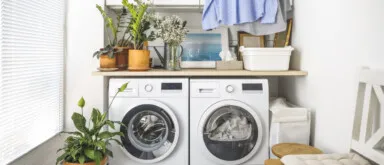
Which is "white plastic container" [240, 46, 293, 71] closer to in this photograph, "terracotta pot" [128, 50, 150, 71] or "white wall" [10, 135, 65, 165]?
"terracotta pot" [128, 50, 150, 71]

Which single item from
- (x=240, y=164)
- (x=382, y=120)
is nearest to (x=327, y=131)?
(x=382, y=120)

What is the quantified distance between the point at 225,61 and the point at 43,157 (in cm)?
169

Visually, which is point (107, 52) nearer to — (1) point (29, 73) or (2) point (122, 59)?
(2) point (122, 59)

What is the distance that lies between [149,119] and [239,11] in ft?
3.91

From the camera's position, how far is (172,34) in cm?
229

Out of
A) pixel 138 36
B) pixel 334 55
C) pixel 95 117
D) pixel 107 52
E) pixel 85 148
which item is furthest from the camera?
pixel 138 36

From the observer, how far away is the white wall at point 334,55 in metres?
1.50

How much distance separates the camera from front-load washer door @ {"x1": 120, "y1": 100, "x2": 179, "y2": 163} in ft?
7.33

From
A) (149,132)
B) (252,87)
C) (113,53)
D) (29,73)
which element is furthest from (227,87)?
(29,73)

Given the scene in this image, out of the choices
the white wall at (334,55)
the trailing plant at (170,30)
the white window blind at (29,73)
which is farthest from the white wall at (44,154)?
the white wall at (334,55)

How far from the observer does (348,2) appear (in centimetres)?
168

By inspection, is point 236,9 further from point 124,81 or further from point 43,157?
point 43,157

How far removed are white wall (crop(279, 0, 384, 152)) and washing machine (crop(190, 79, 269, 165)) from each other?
396 millimetres

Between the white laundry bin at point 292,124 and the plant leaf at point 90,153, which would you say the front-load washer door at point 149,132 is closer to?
the plant leaf at point 90,153
